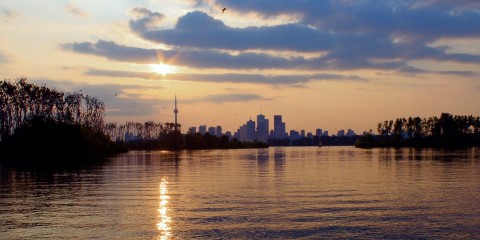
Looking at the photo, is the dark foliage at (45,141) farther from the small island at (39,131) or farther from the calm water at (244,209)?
the calm water at (244,209)

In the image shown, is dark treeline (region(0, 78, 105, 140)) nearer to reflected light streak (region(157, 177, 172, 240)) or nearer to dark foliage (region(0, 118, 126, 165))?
dark foliage (region(0, 118, 126, 165))

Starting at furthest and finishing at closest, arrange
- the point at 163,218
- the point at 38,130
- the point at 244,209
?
the point at 38,130
the point at 244,209
the point at 163,218

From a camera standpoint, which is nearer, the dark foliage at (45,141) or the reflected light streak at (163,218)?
the reflected light streak at (163,218)

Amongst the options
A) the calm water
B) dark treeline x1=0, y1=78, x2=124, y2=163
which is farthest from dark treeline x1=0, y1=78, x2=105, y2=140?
the calm water

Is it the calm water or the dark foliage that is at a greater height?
the dark foliage

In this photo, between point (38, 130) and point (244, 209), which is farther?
point (38, 130)

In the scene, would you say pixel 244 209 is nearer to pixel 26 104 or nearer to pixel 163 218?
pixel 163 218

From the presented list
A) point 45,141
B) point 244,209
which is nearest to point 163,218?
point 244,209

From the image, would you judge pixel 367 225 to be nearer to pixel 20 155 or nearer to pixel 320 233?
pixel 320 233

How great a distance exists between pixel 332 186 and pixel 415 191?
6.14 m

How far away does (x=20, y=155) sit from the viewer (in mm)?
106750

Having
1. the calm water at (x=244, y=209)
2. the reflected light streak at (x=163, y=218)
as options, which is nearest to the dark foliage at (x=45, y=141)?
the calm water at (x=244, y=209)

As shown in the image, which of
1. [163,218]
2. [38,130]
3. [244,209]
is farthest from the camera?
[38,130]

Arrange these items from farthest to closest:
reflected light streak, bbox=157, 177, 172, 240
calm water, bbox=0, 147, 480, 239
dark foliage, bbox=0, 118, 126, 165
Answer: dark foliage, bbox=0, 118, 126, 165, calm water, bbox=0, 147, 480, 239, reflected light streak, bbox=157, 177, 172, 240
